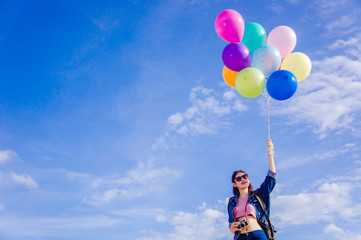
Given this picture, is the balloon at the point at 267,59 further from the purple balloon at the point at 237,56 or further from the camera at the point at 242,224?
the camera at the point at 242,224

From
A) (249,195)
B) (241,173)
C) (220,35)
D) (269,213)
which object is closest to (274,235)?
(269,213)

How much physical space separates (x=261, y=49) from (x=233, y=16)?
33.3 inches

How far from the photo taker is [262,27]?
626 centimetres

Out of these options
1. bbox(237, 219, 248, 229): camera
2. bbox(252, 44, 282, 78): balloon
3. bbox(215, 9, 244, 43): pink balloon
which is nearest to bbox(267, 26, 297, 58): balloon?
bbox(252, 44, 282, 78): balloon

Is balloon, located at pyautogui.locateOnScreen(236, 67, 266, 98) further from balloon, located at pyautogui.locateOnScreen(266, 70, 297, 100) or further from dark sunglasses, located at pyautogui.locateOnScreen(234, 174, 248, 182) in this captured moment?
dark sunglasses, located at pyautogui.locateOnScreen(234, 174, 248, 182)

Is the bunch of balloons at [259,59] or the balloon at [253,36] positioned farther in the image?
the balloon at [253,36]

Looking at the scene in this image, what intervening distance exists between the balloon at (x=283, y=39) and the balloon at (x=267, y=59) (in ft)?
1.36

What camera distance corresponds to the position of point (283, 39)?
6.05m

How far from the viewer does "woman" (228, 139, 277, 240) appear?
4.22 metres

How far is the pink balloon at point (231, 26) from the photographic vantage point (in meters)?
5.97

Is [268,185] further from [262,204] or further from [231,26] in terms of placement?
[231,26]

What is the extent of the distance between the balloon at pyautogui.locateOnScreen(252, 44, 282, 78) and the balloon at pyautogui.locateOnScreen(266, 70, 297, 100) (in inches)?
8.9

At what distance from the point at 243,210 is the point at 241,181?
41 centimetres

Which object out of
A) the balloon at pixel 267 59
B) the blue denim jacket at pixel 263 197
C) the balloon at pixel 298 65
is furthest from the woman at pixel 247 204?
the balloon at pixel 298 65
